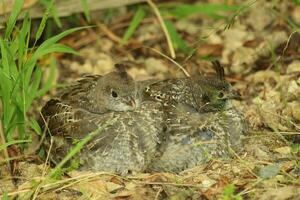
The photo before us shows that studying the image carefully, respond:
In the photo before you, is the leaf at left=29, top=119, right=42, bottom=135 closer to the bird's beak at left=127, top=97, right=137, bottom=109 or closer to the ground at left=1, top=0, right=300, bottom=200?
the ground at left=1, top=0, right=300, bottom=200

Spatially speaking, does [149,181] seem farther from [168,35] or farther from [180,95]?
[168,35]

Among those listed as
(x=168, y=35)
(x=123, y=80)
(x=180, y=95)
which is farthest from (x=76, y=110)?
(x=168, y=35)

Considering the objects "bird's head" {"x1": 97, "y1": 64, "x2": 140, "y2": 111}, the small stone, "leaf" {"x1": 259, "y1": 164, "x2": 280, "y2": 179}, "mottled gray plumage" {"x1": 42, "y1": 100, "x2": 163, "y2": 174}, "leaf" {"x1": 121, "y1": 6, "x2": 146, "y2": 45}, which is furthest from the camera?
"leaf" {"x1": 121, "y1": 6, "x2": 146, "y2": 45}

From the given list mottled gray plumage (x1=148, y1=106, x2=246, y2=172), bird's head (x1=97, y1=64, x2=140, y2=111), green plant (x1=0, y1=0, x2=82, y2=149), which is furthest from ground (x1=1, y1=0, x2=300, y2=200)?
bird's head (x1=97, y1=64, x2=140, y2=111)

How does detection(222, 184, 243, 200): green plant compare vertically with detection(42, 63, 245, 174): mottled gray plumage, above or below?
below

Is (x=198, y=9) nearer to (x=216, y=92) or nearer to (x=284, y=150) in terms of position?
(x=216, y=92)

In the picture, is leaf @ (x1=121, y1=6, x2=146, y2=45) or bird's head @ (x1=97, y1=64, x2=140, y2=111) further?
leaf @ (x1=121, y1=6, x2=146, y2=45)
